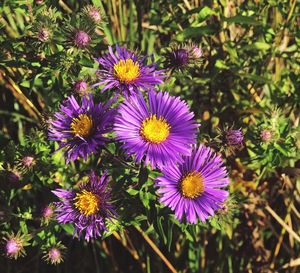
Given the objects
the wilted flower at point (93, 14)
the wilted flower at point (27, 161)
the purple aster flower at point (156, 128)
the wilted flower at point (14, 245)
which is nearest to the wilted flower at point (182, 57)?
the purple aster flower at point (156, 128)

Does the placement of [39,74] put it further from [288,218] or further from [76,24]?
[288,218]

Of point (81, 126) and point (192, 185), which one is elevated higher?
point (81, 126)

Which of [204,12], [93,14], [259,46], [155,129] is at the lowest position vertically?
[155,129]

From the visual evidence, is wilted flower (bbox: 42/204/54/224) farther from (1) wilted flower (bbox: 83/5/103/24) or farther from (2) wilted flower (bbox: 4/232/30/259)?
(1) wilted flower (bbox: 83/5/103/24)

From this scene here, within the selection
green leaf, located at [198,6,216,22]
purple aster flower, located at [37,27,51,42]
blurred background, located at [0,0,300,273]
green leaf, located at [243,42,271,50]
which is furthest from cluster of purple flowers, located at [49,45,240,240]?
green leaf, located at [243,42,271,50]

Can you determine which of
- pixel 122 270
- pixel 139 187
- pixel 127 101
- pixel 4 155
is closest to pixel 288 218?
pixel 122 270

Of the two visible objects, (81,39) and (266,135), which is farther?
(266,135)

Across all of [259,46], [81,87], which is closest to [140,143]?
[81,87]

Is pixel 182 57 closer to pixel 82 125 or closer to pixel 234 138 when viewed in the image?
pixel 234 138

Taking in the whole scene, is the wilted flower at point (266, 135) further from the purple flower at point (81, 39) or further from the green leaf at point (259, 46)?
the purple flower at point (81, 39)
